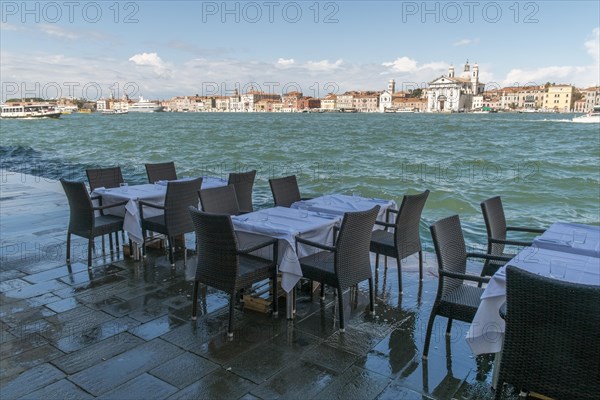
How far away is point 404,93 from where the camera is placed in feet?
393

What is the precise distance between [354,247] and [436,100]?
113m

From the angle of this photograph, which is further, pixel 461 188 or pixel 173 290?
pixel 461 188

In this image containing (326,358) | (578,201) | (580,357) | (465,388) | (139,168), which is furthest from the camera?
(139,168)

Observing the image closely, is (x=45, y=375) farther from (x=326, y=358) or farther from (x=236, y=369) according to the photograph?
(x=326, y=358)

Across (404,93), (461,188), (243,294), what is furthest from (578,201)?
(404,93)

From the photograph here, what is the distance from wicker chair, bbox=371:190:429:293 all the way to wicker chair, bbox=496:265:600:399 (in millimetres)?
1955

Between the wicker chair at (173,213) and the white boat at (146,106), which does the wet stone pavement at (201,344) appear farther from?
the white boat at (146,106)

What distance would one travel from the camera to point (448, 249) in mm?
3020

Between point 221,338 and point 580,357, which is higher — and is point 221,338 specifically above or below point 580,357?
below

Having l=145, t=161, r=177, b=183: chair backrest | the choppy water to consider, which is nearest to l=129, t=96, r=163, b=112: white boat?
the choppy water

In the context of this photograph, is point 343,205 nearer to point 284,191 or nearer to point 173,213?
point 284,191

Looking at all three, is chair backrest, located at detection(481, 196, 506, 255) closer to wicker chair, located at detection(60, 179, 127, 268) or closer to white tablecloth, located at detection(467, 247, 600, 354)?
white tablecloth, located at detection(467, 247, 600, 354)

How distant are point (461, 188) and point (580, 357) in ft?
44.6

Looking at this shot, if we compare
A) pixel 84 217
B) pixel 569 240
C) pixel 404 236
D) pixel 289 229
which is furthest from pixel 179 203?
pixel 569 240
